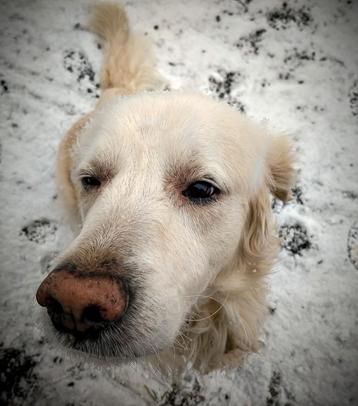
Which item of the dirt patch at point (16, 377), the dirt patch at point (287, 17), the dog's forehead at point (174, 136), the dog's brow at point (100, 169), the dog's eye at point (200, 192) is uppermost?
the dirt patch at point (287, 17)

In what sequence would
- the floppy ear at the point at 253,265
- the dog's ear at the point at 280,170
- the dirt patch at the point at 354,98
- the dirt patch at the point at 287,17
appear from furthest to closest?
the dirt patch at the point at 287,17 < the dirt patch at the point at 354,98 < the dog's ear at the point at 280,170 < the floppy ear at the point at 253,265

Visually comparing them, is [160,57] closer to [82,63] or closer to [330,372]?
[82,63]

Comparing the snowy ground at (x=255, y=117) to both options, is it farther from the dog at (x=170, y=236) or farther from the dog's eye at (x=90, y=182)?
the dog's eye at (x=90, y=182)

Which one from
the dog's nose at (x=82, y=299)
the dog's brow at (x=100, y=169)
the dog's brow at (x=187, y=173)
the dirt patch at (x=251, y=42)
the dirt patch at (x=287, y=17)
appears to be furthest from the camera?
the dirt patch at (x=287, y=17)

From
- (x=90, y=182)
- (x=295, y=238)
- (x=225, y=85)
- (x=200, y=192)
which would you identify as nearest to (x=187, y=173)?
(x=200, y=192)

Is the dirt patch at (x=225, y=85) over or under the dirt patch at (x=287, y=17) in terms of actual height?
under

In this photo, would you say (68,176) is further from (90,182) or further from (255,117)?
(255,117)

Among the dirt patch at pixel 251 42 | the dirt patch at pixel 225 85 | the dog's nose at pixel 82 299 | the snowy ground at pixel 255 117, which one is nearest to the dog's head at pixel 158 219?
the dog's nose at pixel 82 299

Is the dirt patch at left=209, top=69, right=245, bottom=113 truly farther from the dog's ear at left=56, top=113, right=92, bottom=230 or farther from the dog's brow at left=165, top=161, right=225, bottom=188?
the dog's brow at left=165, top=161, right=225, bottom=188
